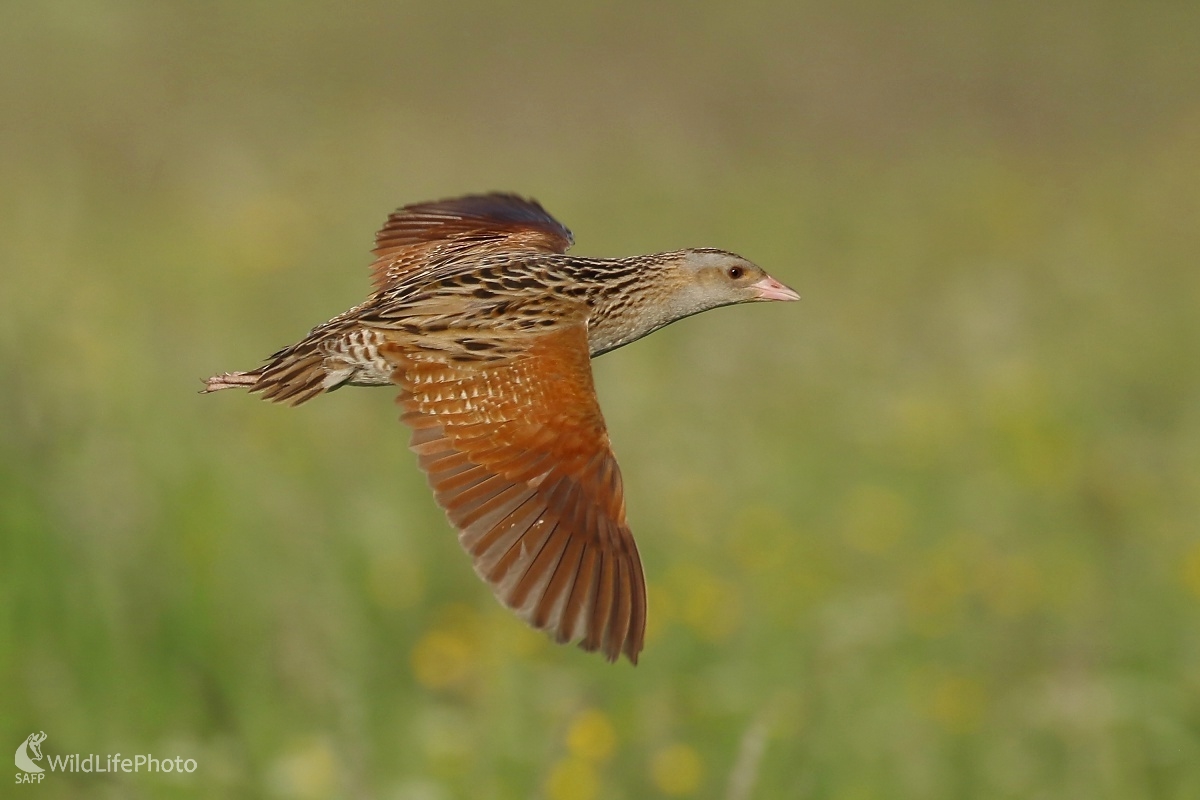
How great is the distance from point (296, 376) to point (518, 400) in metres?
0.60

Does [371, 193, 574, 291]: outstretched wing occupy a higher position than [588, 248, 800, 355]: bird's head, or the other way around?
[371, 193, 574, 291]: outstretched wing

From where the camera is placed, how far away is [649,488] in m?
6.69

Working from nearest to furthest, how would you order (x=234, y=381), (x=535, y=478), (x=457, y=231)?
(x=535, y=478) < (x=234, y=381) < (x=457, y=231)

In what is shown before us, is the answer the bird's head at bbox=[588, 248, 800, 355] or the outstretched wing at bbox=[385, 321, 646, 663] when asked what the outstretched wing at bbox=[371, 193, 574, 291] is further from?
the outstretched wing at bbox=[385, 321, 646, 663]

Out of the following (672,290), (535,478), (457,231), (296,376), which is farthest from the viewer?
(457,231)

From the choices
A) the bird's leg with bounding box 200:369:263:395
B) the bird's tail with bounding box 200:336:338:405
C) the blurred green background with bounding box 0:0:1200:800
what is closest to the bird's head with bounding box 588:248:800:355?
the bird's tail with bounding box 200:336:338:405

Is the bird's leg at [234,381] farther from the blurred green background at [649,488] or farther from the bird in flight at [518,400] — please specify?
the blurred green background at [649,488]

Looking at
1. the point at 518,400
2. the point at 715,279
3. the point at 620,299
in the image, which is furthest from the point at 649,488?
the point at 518,400

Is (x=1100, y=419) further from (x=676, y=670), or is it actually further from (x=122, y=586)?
(x=122, y=586)

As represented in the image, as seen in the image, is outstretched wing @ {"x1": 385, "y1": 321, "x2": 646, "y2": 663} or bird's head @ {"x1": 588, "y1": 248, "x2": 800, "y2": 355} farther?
bird's head @ {"x1": 588, "y1": 248, "x2": 800, "y2": 355}

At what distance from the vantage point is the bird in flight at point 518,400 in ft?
10.9

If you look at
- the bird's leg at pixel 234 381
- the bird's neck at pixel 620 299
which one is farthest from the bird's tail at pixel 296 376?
the bird's neck at pixel 620 299

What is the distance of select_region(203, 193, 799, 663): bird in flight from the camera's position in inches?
131

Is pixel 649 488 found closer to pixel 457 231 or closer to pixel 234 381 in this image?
pixel 457 231
